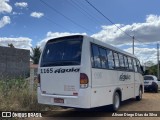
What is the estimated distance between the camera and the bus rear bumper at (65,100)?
8.59 meters

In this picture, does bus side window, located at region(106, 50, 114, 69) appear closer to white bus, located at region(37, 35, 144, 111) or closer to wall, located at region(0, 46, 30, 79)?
white bus, located at region(37, 35, 144, 111)

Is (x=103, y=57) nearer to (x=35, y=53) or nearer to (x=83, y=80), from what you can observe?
(x=83, y=80)

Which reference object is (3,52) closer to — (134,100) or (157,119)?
(134,100)

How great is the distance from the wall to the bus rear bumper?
29.0 m

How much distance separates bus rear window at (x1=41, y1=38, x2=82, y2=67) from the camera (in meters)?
9.12

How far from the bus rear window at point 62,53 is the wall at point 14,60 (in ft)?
93.9

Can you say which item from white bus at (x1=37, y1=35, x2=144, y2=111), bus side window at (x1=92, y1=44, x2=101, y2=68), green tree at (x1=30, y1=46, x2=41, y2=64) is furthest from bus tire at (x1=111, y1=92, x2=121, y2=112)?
green tree at (x1=30, y1=46, x2=41, y2=64)

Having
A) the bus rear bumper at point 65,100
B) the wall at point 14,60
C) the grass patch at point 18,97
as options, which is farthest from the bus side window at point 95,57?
the wall at point 14,60

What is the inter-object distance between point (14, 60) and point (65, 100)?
109 ft

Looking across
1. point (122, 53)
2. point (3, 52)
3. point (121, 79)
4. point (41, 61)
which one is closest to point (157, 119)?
point (121, 79)

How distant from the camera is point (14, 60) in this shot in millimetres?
40688

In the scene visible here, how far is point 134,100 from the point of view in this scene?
52.9 feet

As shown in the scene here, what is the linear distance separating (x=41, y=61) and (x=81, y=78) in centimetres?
220

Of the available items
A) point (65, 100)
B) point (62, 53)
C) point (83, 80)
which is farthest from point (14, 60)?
point (83, 80)
